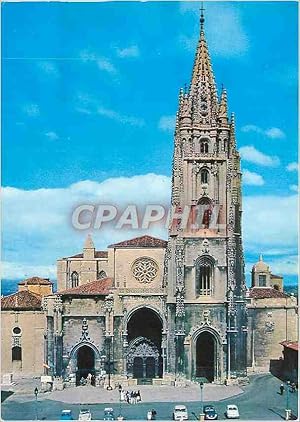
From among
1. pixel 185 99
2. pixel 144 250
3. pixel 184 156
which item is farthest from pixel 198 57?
pixel 144 250

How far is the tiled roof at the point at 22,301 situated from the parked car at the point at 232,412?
10.9 ft

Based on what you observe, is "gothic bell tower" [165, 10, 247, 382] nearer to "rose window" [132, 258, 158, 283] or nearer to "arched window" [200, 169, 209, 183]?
"arched window" [200, 169, 209, 183]

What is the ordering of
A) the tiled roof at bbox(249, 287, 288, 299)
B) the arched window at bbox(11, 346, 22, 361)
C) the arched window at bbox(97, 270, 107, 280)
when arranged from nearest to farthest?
the arched window at bbox(11, 346, 22, 361)
the tiled roof at bbox(249, 287, 288, 299)
the arched window at bbox(97, 270, 107, 280)

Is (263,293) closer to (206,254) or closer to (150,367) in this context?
(206,254)

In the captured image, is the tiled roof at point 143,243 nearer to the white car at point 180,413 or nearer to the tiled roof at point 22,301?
the tiled roof at point 22,301

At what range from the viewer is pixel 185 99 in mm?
13523

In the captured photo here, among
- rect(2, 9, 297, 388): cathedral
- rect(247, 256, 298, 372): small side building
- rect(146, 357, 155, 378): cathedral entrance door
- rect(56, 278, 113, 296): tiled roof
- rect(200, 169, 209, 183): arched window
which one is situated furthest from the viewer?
rect(146, 357, 155, 378): cathedral entrance door

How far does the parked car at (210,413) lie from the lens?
1141 centimetres

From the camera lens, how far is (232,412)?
1154 centimetres

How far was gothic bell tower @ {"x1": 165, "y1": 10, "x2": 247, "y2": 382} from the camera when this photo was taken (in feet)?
46.1

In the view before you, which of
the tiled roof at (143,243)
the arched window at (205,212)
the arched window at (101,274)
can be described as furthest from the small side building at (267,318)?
the arched window at (101,274)

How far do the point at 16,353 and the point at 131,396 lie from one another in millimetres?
1842

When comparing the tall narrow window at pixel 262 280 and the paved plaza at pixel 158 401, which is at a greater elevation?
the tall narrow window at pixel 262 280

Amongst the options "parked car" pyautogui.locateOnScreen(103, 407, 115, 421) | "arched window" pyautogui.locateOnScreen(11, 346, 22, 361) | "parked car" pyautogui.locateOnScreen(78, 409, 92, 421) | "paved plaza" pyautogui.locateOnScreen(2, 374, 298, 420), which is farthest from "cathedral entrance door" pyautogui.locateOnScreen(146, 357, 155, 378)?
"parked car" pyautogui.locateOnScreen(78, 409, 92, 421)
